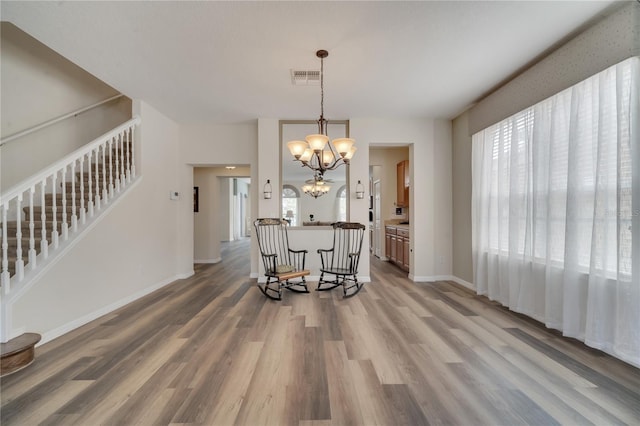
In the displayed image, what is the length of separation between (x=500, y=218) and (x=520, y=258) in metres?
0.55

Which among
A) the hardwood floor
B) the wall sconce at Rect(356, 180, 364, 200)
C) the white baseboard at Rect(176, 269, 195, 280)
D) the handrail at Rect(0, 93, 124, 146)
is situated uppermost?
the handrail at Rect(0, 93, 124, 146)

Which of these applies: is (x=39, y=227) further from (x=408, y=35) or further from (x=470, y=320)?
(x=470, y=320)

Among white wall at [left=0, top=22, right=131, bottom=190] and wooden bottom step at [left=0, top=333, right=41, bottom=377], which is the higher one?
white wall at [left=0, top=22, right=131, bottom=190]

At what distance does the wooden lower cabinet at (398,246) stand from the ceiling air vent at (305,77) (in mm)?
3339

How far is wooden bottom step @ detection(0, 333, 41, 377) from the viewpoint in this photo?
190 centimetres

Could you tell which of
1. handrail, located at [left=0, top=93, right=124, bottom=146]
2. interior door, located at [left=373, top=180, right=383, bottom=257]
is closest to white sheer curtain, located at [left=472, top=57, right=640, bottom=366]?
interior door, located at [left=373, top=180, right=383, bottom=257]

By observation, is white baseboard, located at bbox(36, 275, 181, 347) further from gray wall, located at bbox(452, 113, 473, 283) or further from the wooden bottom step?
gray wall, located at bbox(452, 113, 473, 283)

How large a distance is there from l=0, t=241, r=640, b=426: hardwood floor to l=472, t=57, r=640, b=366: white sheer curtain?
29cm

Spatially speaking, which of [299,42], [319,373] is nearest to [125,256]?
[319,373]

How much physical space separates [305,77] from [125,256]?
3322 mm

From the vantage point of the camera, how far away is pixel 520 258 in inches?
120

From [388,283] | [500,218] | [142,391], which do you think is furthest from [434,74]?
[142,391]

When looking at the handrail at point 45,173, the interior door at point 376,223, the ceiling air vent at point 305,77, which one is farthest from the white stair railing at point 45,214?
the interior door at point 376,223

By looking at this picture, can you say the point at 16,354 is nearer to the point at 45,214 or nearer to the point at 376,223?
Result: the point at 45,214
